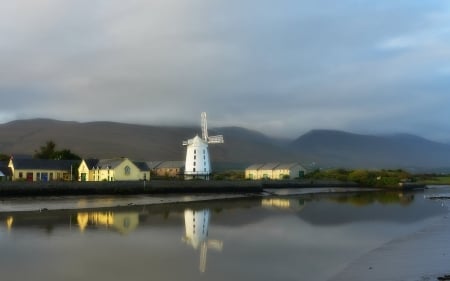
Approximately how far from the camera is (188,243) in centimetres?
2034

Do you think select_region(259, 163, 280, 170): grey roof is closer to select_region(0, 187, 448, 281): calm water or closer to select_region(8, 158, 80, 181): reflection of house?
select_region(8, 158, 80, 181): reflection of house

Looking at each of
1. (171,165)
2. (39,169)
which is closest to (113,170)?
(39,169)

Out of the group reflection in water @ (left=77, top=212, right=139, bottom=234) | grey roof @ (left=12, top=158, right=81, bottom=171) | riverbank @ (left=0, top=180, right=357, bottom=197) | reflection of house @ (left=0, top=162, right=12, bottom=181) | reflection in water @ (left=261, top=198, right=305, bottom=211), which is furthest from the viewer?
grey roof @ (left=12, top=158, right=81, bottom=171)

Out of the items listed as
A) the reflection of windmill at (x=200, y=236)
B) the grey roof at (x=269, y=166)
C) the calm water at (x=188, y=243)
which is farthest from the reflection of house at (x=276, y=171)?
the reflection of windmill at (x=200, y=236)

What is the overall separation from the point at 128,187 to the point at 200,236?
104 ft

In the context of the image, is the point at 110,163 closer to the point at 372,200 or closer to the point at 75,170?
the point at 75,170

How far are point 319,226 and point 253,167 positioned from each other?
252 feet

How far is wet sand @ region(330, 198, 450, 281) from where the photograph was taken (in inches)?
532

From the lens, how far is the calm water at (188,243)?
14.5 meters

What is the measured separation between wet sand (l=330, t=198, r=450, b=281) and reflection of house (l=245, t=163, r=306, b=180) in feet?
236

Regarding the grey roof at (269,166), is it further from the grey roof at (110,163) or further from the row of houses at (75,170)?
the grey roof at (110,163)

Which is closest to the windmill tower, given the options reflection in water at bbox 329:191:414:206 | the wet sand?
reflection in water at bbox 329:191:414:206

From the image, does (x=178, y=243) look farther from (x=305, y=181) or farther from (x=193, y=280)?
(x=305, y=181)

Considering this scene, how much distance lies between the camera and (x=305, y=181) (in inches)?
3120
